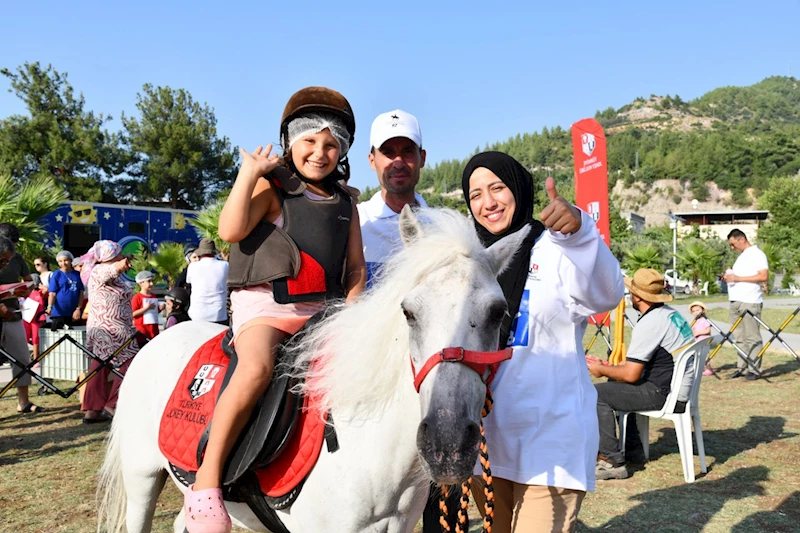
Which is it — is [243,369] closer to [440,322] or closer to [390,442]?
[390,442]

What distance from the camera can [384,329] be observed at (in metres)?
1.92

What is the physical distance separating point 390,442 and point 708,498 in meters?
4.35

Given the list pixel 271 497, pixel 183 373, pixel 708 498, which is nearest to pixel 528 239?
pixel 271 497

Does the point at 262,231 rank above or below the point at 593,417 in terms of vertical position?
above

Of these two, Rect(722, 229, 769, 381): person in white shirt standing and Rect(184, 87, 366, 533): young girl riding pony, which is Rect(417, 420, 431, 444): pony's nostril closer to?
Rect(184, 87, 366, 533): young girl riding pony

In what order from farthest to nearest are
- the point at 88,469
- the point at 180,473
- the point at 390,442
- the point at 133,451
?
the point at 88,469
the point at 133,451
the point at 180,473
the point at 390,442

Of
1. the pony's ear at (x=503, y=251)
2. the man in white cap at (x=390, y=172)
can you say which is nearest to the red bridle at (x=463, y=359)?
the pony's ear at (x=503, y=251)

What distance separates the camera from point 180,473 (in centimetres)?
271

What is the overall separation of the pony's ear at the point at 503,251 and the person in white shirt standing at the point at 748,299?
9.65m

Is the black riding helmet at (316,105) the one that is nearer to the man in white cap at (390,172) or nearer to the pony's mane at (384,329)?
the man in white cap at (390,172)

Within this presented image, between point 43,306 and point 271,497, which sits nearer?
point 271,497

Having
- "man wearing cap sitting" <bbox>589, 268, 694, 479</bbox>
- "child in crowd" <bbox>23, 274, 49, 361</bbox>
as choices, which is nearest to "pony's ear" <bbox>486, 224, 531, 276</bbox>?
"man wearing cap sitting" <bbox>589, 268, 694, 479</bbox>

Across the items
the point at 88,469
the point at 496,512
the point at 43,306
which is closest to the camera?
the point at 496,512

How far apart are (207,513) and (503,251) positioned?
1.46 metres
